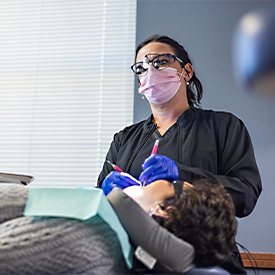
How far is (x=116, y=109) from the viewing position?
6.53ft

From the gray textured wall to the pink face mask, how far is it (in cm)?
50

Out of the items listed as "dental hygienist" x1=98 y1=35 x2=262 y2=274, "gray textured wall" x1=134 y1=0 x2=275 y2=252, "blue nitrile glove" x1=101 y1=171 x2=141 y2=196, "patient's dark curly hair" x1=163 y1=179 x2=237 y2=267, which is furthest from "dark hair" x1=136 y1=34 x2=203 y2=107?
"patient's dark curly hair" x1=163 y1=179 x2=237 y2=267

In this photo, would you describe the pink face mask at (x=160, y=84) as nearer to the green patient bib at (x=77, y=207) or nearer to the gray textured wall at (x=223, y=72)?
the gray textured wall at (x=223, y=72)

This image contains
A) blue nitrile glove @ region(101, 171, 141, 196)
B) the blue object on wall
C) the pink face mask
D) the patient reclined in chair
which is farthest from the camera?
the pink face mask

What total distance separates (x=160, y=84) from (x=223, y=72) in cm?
64

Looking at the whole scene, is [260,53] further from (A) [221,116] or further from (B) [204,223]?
(B) [204,223]

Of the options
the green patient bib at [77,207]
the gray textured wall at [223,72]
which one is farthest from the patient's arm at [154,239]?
the gray textured wall at [223,72]

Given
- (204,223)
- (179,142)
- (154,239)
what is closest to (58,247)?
(154,239)

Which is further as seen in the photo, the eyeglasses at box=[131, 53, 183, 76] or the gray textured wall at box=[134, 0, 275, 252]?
the gray textured wall at box=[134, 0, 275, 252]

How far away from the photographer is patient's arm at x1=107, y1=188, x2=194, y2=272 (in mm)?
694

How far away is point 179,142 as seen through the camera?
4.16 ft

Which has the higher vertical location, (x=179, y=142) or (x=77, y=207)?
(x=179, y=142)

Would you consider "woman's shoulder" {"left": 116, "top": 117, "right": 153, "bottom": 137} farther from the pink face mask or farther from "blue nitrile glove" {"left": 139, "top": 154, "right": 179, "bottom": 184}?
"blue nitrile glove" {"left": 139, "top": 154, "right": 179, "bottom": 184}

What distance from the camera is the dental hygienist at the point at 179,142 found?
1032 millimetres
